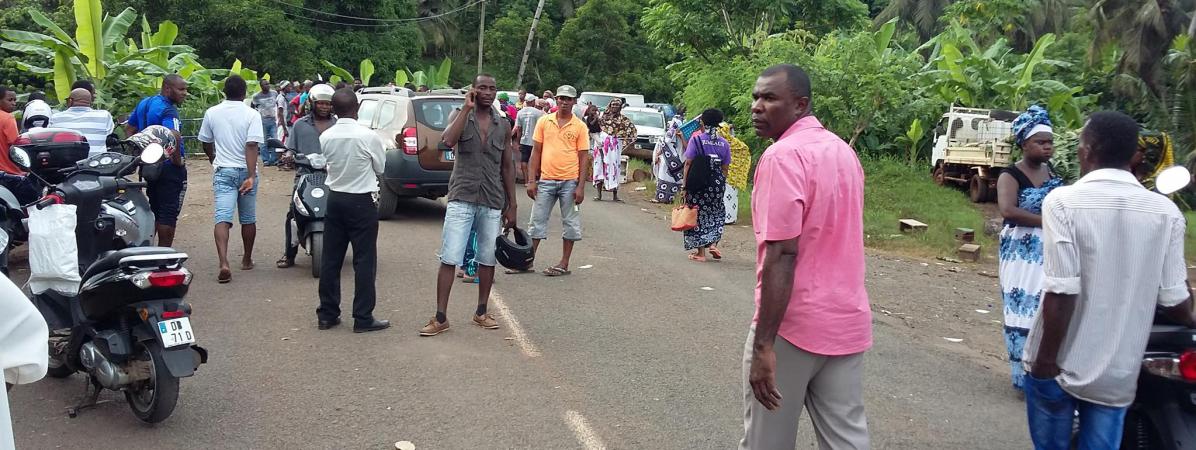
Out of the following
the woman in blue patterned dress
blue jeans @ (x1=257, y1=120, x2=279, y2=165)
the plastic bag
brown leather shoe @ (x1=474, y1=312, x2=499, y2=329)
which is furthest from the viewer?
blue jeans @ (x1=257, y1=120, x2=279, y2=165)

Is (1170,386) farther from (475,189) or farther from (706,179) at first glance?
(706,179)

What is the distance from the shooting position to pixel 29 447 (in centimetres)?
475

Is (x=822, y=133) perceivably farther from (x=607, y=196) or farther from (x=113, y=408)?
(x=607, y=196)

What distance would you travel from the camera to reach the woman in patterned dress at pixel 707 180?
10.5m

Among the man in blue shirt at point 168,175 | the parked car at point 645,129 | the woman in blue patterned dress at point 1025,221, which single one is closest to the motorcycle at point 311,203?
the man in blue shirt at point 168,175

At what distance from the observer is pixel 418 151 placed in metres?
12.4

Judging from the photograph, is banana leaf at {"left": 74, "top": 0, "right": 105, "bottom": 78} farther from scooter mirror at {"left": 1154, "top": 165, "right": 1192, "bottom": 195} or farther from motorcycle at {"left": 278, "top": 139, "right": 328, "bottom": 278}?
scooter mirror at {"left": 1154, "top": 165, "right": 1192, "bottom": 195}

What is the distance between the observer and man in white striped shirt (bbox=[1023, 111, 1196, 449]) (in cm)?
353

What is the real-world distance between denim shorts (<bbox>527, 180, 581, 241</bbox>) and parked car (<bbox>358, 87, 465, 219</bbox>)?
3.08 m

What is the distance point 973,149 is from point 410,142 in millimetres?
12036

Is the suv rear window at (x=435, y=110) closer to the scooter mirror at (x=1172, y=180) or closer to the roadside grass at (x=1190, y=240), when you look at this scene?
the scooter mirror at (x=1172, y=180)

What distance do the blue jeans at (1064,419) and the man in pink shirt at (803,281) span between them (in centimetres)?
84

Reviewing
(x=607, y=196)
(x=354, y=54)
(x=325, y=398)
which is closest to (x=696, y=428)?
(x=325, y=398)

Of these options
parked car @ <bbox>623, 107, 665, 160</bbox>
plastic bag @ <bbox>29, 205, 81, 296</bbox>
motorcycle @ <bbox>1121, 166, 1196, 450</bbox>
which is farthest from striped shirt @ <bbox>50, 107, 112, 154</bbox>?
parked car @ <bbox>623, 107, 665, 160</bbox>
